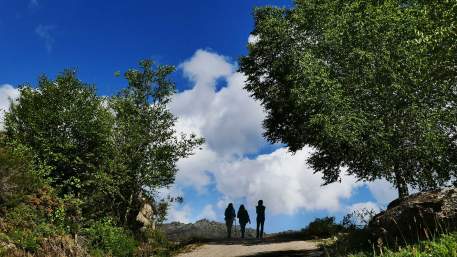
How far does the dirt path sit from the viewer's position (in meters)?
24.4

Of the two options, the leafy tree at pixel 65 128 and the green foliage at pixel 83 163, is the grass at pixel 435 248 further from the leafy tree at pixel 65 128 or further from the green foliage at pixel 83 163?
the leafy tree at pixel 65 128

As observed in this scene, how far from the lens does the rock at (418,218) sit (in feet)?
49.4

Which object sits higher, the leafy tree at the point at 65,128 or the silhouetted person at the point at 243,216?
the leafy tree at the point at 65,128

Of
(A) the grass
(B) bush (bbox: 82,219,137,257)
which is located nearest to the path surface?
(B) bush (bbox: 82,219,137,257)

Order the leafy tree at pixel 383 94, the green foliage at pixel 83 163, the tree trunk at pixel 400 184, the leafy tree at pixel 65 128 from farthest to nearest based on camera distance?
the tree trunk at pixel 400 184, the leafy tree at pixel 65 128, the leafy tree at pixel 383 94, the green foliage at pixel 83 163

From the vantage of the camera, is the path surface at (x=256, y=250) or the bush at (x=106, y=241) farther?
the path surface at (x=256, y=250)

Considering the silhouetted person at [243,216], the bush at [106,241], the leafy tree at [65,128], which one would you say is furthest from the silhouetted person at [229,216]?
the bush at [106,241]

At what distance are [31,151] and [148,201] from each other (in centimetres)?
1150

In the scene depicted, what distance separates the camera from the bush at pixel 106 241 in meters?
23.5

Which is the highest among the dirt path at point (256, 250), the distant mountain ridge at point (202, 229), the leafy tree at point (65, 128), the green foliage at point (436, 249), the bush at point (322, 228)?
the leafy tree at point (65, 128)

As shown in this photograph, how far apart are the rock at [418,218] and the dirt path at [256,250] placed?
6.33 m

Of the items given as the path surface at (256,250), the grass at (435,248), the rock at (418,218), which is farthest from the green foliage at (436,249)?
the path surface at (256,250)

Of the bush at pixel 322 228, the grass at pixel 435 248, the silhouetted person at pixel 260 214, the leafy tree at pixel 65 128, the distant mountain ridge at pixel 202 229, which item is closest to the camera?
the grass at pixel 435 248

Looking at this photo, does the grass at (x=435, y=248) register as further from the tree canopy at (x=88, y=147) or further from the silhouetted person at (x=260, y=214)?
the silhouetted person at (x=260, y=214)
